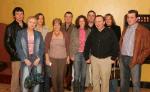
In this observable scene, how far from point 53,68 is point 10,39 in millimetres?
941

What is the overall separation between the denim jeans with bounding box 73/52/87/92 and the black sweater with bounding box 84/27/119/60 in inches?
19.6

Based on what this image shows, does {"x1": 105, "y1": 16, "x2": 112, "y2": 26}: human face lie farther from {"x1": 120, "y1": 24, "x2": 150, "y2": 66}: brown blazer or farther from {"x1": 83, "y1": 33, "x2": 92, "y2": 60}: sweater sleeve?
{"x1": 120, "y1": 24, "x2": 150, "y2": 66}: brown blazer

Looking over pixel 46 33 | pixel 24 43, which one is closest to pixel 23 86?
pixel 24 43

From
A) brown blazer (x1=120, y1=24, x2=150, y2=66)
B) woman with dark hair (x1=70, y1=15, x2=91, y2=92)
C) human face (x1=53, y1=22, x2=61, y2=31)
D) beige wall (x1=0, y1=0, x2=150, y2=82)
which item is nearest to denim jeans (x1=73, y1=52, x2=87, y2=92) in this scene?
woman with dark hair (x1=70, y1=15, x2=91, y2=92)

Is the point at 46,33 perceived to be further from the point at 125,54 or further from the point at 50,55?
the point at 125,54

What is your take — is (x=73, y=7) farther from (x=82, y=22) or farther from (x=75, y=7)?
(x=82, y=22)

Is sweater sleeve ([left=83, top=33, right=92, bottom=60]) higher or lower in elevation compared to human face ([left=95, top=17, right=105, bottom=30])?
lower

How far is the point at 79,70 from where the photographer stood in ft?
17.2

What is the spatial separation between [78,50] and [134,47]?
105 cm

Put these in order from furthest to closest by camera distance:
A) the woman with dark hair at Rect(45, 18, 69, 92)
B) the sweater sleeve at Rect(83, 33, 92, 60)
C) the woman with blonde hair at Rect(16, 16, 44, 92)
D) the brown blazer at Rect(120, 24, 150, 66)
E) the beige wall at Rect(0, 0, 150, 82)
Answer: the beige wall at Rect(0, 0, 150, 82) < the woman with dark hair at Rect(45, 18, 69, 92) < the sweater sleeve at Rect(83, 33, 92, 60) < the brown blazer at Rect(120, 24, 150, 66) < the woman with blonde hair at Rect(16, 16, 44, 92)

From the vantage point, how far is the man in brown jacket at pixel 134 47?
4609 millimetres

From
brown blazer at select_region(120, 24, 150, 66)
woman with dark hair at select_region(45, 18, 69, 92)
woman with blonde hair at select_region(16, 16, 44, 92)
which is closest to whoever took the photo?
woman with blonde hair at select_region(16, 16, 44, 92)

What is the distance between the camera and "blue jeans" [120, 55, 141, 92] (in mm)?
4688

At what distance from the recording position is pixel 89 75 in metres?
5.50
